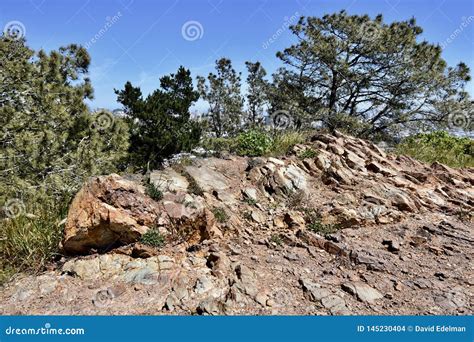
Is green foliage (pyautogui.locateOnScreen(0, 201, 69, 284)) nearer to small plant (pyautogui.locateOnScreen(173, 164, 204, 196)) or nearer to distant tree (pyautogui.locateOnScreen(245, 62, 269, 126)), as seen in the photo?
small plant (pyautogui.locateOnScreen(173, 164, 204, 196))

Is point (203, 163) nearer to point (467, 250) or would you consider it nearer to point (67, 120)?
point (67, 120)

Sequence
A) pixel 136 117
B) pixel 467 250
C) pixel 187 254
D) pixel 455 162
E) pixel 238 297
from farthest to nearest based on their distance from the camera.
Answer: pixel 455 162 < pixel 136 117 < pixel 467 250 < pixel 187 254 < pixel 238 297

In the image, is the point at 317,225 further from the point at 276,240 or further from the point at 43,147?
the point at 43,147

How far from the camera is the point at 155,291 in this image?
14.3 feet

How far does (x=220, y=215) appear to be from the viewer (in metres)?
5.64

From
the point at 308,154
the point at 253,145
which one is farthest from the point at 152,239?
the point at 308,154

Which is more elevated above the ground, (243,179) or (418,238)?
(243,179)

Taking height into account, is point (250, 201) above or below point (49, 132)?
below

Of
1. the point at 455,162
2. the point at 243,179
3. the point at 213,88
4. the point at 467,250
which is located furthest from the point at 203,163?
the point at 213,88

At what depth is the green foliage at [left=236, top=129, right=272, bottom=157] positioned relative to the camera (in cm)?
837

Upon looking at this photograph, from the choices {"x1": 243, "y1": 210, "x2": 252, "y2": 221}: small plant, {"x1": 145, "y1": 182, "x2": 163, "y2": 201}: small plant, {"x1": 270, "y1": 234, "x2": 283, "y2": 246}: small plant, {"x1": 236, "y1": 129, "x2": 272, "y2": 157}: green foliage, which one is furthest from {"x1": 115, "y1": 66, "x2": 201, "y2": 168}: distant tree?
{"x1": 270, "y1": 234, "x2": 283, "y2": 246}: small plant

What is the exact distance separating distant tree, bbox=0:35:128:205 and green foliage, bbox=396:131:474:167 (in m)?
9.36

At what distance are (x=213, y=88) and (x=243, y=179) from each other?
40.5 feet

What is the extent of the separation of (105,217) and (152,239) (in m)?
0.75
